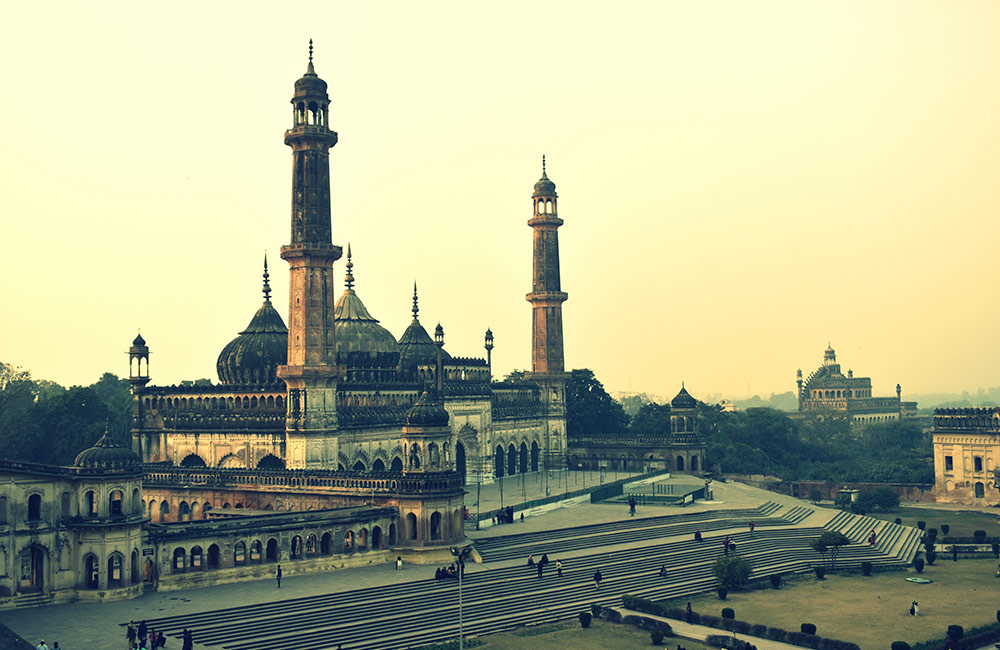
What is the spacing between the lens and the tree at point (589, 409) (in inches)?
3954

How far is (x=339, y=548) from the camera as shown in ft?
150

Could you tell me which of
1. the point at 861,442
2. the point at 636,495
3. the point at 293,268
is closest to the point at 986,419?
the point at 636,495

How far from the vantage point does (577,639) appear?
3856cm

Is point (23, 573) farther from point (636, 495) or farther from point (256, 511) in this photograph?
point (636, 495)

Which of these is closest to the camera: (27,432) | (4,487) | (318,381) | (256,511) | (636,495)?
(4,487)

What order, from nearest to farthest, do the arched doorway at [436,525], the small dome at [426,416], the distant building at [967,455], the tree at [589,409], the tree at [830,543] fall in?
the arched doorway at [436,525]
the small dome at [426,416]
the tree at [830,543]
the distant building at [967,455]
the tree at [589,409]

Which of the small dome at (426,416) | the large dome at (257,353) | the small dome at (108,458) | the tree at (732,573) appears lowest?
the tree at (732,573)

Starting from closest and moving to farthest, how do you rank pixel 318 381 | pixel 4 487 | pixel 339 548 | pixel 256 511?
pixel 4 487
pixel 339 548
pixel 256 511
pixel 318 381

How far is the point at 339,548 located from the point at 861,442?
8776 centimetres

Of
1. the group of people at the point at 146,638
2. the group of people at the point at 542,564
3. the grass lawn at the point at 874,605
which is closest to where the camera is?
the group of people at the point at 146,638

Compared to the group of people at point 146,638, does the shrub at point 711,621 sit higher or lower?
lower

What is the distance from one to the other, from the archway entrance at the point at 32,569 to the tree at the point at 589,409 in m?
64.3

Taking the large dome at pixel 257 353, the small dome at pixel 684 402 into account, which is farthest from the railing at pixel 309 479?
the small dome at pixel 684 402

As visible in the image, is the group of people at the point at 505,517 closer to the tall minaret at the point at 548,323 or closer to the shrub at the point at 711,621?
the shrub at the point at 711,621
